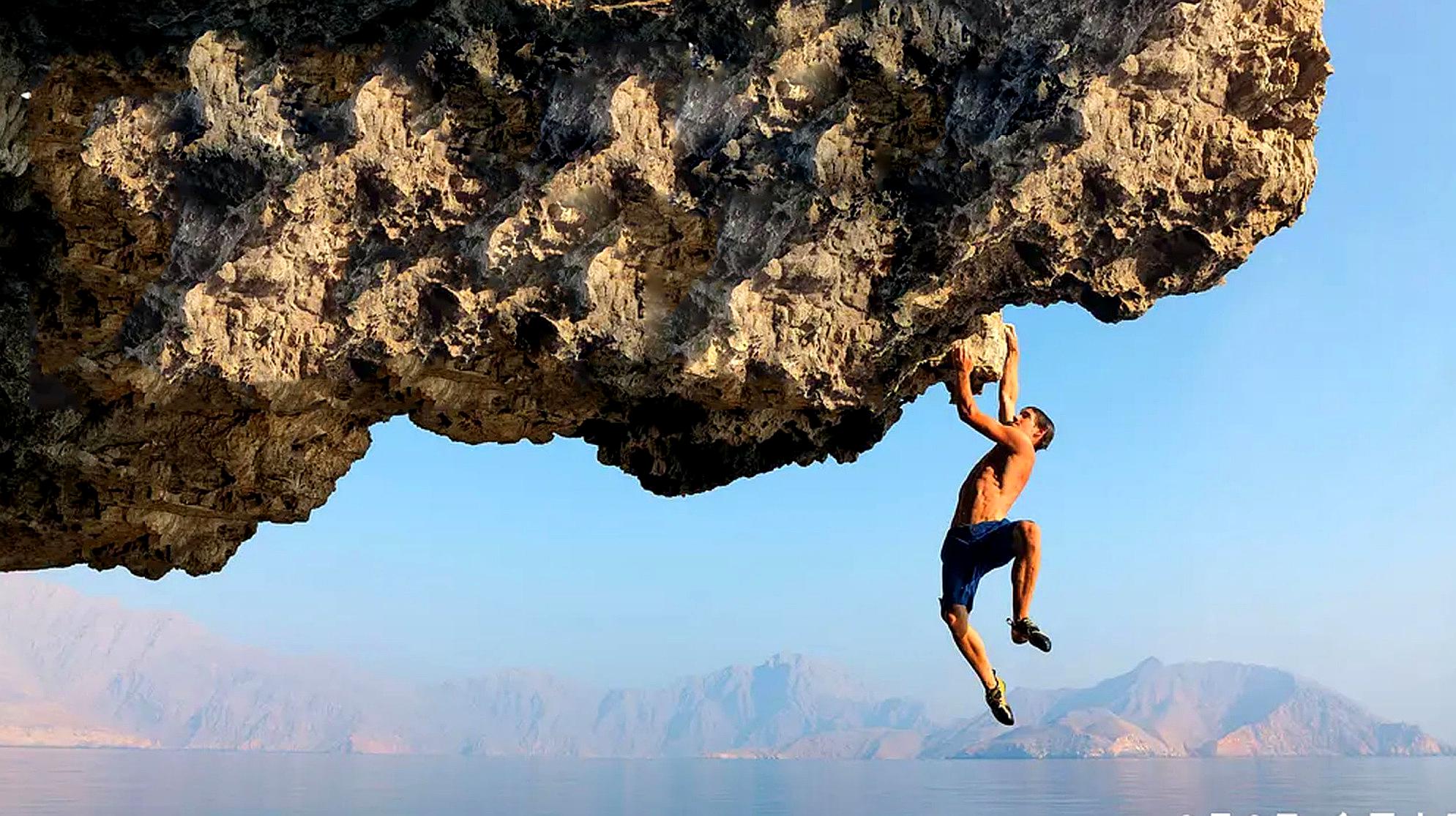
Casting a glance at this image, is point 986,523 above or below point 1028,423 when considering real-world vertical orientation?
below

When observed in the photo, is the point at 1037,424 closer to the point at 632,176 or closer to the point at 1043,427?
the point at 1043,427

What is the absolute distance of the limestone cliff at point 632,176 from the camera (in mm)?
6387

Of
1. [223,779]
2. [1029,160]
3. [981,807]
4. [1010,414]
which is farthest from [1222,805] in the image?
[223,779]

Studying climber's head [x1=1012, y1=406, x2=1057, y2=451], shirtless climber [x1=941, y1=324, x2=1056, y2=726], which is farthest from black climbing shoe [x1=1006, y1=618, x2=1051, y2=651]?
climber's head [x1=1012, y1=406, x2=1057, y2=451]

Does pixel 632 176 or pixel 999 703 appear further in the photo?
pixel 999 703

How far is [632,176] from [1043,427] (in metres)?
3.29

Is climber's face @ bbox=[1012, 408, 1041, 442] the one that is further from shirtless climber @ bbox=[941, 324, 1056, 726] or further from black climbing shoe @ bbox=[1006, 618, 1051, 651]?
black climbing shoe @ bbox=[1006, 618, 1051, 651]

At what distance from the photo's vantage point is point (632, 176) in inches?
266

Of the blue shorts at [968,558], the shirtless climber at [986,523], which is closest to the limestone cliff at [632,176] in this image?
the shirtless climber at [986,523]

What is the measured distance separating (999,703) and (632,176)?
3976 millimetres

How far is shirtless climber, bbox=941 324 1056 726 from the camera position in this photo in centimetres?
785

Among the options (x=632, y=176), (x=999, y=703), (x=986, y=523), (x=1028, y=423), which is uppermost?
(x=632, y=176)

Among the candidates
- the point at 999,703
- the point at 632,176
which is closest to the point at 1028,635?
the point at 999,703

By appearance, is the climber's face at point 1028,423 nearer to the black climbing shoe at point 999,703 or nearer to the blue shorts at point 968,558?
the blue shorts at point 968,558
